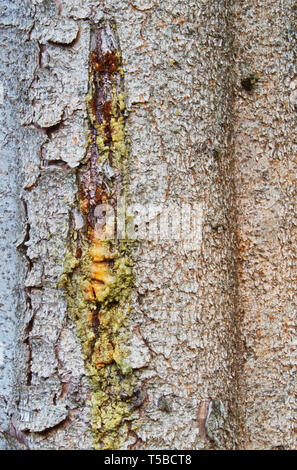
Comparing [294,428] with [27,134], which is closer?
[27,134]

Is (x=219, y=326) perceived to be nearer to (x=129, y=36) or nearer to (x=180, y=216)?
(x=180, y=216)

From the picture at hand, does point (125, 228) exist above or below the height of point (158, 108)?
below

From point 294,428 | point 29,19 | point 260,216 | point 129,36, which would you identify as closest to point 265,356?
point 294,428

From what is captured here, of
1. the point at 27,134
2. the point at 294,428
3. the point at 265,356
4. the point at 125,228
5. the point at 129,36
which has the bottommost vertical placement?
the point at 294,428

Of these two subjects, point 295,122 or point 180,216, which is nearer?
point 180,216

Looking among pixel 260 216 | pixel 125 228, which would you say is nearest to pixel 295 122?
pixel 260 216
